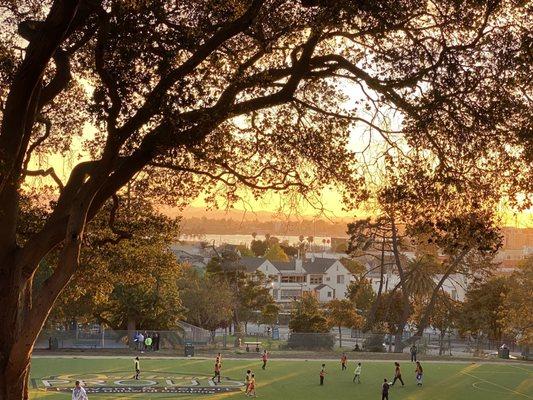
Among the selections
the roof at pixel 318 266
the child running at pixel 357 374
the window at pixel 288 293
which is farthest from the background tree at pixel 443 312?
the roof at pixel 318 266

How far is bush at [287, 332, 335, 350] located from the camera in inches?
2552

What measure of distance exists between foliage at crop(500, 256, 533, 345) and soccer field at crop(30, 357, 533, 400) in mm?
4510

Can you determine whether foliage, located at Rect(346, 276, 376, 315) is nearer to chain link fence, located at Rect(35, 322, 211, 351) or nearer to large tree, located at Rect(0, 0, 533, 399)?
chain link fence, located at Rect(35, 322, 211, 351)

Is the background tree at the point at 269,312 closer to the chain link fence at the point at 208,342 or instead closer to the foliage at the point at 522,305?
the chain link fence at the point at 208,342

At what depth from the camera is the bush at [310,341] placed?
64.8 meters

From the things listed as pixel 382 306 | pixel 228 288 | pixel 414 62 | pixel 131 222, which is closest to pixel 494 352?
pixel 382 306

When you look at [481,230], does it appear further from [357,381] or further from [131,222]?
[357,381]

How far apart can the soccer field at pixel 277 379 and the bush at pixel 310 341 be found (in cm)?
780

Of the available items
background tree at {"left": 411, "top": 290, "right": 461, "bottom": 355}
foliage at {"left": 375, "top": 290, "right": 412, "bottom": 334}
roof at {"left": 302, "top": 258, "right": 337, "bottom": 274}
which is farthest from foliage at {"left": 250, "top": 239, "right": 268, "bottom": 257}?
foliage at {"left": 375, "top": 290, "right": 412, "bottom": 334}

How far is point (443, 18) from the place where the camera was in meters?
13.9

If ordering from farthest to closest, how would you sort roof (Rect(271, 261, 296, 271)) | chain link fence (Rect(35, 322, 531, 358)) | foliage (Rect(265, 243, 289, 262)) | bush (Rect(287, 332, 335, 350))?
foliage (Rect(265, 243, 289, 262))
roof (Rect(271, 261, 296, 271))
bush (Rect(287, 332, 335, 350))
chain link fence (Rect(35, 322, 531, 358))

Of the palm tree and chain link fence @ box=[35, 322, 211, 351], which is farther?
the palm tree

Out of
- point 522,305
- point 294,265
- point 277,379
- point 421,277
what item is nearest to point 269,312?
point 421,277

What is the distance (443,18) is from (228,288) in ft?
221
